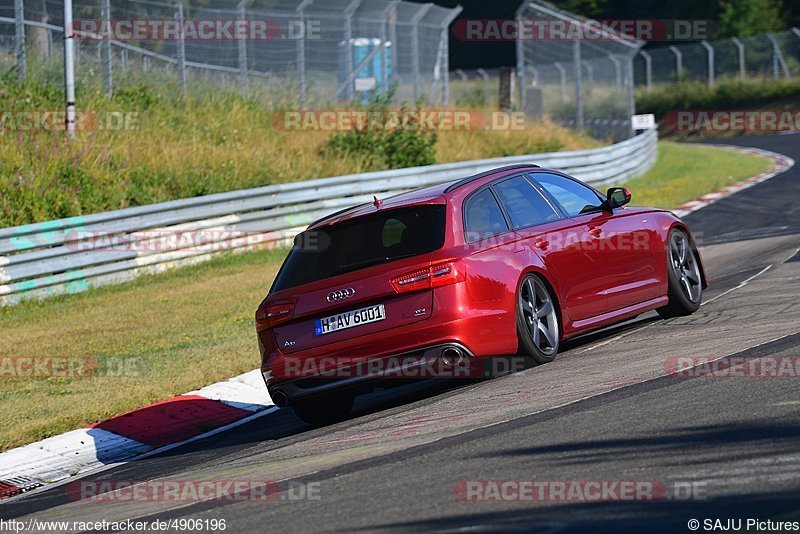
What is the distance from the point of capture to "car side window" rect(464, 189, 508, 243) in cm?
863

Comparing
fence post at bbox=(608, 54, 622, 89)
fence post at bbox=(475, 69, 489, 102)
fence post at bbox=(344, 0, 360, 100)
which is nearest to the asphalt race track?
fence post at bbox=(344, 0, 360, 100)

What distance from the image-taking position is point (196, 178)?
20391 millimetres

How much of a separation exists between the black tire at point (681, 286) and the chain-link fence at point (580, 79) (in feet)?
68.1

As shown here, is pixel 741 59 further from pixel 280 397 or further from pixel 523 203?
pixel 280 397

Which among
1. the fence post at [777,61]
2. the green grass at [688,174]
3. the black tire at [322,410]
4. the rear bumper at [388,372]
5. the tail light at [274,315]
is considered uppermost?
the fence post at [777,61]

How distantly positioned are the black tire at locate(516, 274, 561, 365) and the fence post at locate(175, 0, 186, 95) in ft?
50.3

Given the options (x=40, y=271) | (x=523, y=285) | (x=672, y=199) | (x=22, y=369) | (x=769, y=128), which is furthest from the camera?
(x=769, y=128)

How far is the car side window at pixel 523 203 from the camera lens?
9.21 meters

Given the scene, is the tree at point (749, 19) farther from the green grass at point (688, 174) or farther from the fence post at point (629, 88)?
the fence post at point (629, 88)

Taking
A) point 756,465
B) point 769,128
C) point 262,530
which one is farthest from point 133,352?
point 769,128

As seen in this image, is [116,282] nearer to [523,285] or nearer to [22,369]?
[22,369]

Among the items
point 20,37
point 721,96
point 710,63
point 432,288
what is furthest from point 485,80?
point 432,288

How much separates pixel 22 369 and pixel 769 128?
Result: 39168mm

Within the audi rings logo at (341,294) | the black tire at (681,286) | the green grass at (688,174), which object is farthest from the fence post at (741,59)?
the audi rings logo at (341,294)
